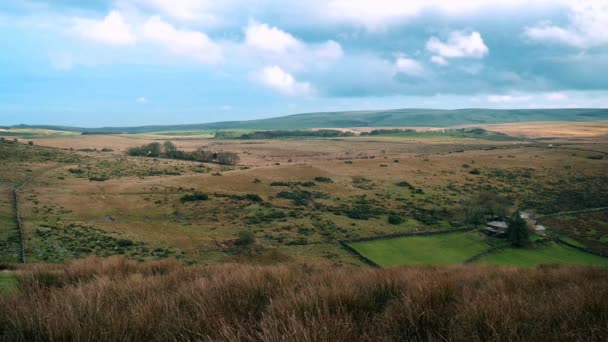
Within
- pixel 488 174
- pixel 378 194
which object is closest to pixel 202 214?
pixel 378 194

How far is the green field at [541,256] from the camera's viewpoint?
41531 millimetres

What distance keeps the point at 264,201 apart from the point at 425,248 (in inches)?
1155

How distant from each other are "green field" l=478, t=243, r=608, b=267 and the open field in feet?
11.1

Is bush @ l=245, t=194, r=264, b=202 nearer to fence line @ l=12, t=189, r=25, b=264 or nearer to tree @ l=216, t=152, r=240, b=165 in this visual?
fence line @ l=12, t=189, r=25, b=264

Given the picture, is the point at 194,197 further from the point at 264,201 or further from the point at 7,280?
the point at 7,280

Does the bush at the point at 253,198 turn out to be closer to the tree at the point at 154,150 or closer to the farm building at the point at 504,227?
the farm building at the point at 504,227

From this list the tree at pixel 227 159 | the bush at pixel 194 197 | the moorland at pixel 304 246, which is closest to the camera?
the moorland at pixel 304 246

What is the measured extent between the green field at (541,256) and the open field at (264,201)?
3389mm

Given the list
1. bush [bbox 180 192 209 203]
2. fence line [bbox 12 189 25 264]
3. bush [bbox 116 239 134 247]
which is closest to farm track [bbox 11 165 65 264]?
fence line [bbox 12 189 25 264]

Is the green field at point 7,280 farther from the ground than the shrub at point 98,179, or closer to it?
farther from the ground

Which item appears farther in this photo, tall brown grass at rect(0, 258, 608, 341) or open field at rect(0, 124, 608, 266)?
open field at rect(0, 124, 608, 266)

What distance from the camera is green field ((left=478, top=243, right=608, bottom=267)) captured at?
136 feet

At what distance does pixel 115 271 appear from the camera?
8609mm

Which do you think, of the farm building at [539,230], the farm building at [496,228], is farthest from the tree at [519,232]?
the farm building at [539,230]
